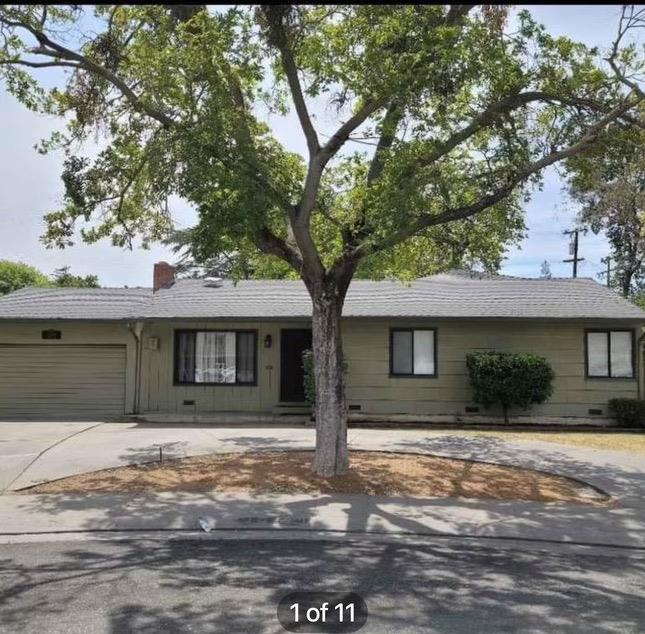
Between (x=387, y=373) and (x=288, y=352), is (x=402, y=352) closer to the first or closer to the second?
(x=387, y=373)

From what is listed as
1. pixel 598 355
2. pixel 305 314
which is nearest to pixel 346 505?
pixel 305 314

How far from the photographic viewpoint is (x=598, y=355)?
17.6m

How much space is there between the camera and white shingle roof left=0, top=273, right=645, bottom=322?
57.6 feet

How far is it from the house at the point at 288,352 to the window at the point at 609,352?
0.03 meters

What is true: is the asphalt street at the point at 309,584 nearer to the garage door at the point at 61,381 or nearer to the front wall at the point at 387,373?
the front wall at the point at 387,373

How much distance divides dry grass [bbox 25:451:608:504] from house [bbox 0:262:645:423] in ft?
20.5

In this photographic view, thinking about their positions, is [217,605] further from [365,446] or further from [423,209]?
[365,446]

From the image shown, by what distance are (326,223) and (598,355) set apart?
9375 mm

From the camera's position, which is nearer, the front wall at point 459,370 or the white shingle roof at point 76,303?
the front wall at point 459,370

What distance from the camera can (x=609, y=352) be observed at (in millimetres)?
17562

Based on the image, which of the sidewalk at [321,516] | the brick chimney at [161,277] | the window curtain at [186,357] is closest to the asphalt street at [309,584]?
the sidewalk at [321,516]

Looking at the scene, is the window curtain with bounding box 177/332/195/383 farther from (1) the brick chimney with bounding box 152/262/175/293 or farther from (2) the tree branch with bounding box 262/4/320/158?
(2) the tree branch with bounding box 262/4/320/158

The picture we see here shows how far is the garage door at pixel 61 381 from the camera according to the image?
18.4 m

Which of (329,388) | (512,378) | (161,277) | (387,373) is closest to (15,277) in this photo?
(161,277)
